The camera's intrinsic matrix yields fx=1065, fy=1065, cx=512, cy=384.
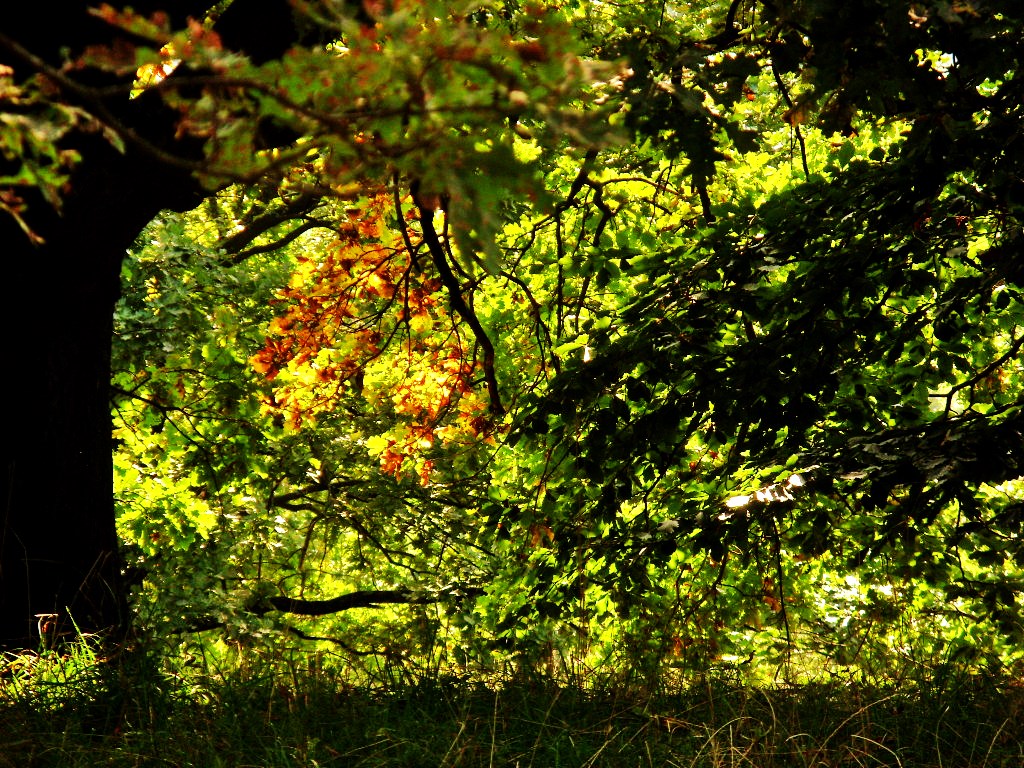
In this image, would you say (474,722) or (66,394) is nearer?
(474,722)

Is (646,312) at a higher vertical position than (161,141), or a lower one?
lower

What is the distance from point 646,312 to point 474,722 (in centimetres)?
208

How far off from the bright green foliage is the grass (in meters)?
0.37

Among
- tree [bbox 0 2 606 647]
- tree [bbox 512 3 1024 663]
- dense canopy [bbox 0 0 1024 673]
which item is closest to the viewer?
tree [bbox 0 2 606 647]

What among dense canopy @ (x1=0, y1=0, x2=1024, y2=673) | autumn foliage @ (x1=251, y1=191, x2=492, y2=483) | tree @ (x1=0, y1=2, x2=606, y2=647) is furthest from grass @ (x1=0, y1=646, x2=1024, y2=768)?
autumn foliage @ (x1=251, y1=191, x2=492, y2=483)

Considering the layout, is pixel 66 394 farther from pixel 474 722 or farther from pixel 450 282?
pixel 474 722

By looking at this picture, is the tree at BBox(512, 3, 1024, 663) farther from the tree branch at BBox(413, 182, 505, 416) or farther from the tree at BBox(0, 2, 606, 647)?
the tree at BBox(0, 2, 606, 647)

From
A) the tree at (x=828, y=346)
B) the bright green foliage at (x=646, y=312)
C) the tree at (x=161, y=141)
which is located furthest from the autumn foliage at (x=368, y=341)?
the tree at (x=828, y=346)

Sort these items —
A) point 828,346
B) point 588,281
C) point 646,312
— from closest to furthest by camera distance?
point 828,346
point 646,312
point 588,281

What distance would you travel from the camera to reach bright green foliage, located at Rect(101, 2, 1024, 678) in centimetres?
170

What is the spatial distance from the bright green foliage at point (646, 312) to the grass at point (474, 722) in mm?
366

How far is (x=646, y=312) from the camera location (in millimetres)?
4949

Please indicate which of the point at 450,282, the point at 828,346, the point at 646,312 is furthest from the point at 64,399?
the point at 828,346

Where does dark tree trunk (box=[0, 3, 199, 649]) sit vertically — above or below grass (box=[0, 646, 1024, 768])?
above
